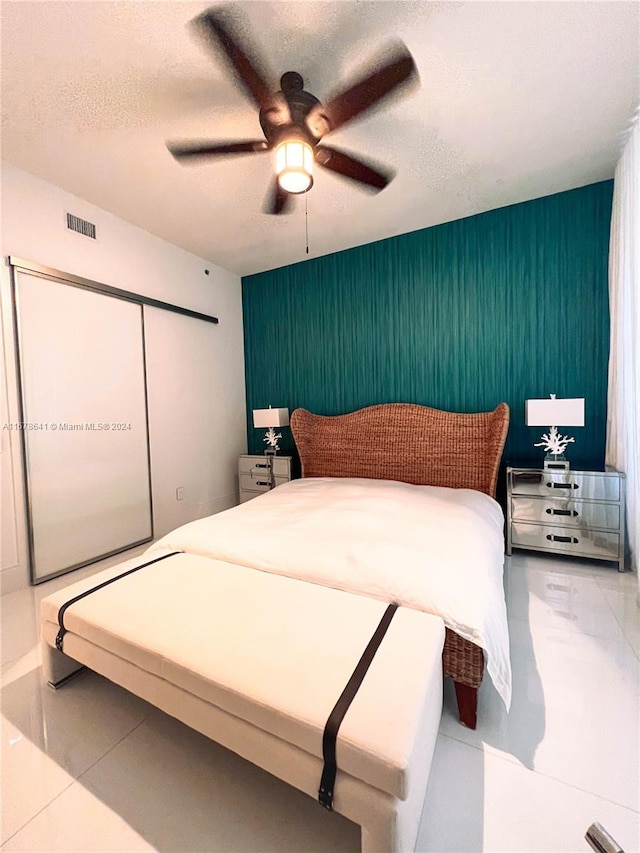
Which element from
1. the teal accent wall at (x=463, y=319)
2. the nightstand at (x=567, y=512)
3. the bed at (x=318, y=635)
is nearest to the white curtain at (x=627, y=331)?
the nightstand at (x=567, y=512)

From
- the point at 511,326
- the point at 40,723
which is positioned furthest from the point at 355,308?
the point at 40,723

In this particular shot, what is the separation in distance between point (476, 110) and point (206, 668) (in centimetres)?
274

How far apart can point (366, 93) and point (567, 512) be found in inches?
105

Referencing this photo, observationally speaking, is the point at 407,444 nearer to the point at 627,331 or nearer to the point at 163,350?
the point at 627,331

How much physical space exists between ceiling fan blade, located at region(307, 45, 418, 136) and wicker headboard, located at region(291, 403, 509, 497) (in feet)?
6.80

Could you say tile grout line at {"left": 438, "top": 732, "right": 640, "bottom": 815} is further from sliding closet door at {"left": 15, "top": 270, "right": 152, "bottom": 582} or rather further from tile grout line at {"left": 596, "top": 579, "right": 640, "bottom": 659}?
sliding closet door at {"left": 15, "top": 270, "right": 152, "bottom": 582}

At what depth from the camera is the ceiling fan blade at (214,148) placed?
161 cm

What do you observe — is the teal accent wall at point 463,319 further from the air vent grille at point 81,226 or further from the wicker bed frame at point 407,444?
the air vent grille at point 81,226

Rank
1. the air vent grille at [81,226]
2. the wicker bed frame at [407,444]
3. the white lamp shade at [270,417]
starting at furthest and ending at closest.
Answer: the white lamp shade at [270,417] < the wicker bed frame at [407,444] < the air vent grille at [81,226]

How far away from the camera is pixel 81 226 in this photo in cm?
259

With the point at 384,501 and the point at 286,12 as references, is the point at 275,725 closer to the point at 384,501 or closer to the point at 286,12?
the point at 384,501

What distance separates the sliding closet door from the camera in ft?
7.70

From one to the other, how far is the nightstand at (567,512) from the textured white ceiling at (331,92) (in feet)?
6.82

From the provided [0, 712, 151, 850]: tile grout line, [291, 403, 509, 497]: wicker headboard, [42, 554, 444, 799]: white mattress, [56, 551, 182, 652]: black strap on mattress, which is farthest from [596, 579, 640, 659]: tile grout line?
[56, 551, 182, 652]: black strap on mattress
